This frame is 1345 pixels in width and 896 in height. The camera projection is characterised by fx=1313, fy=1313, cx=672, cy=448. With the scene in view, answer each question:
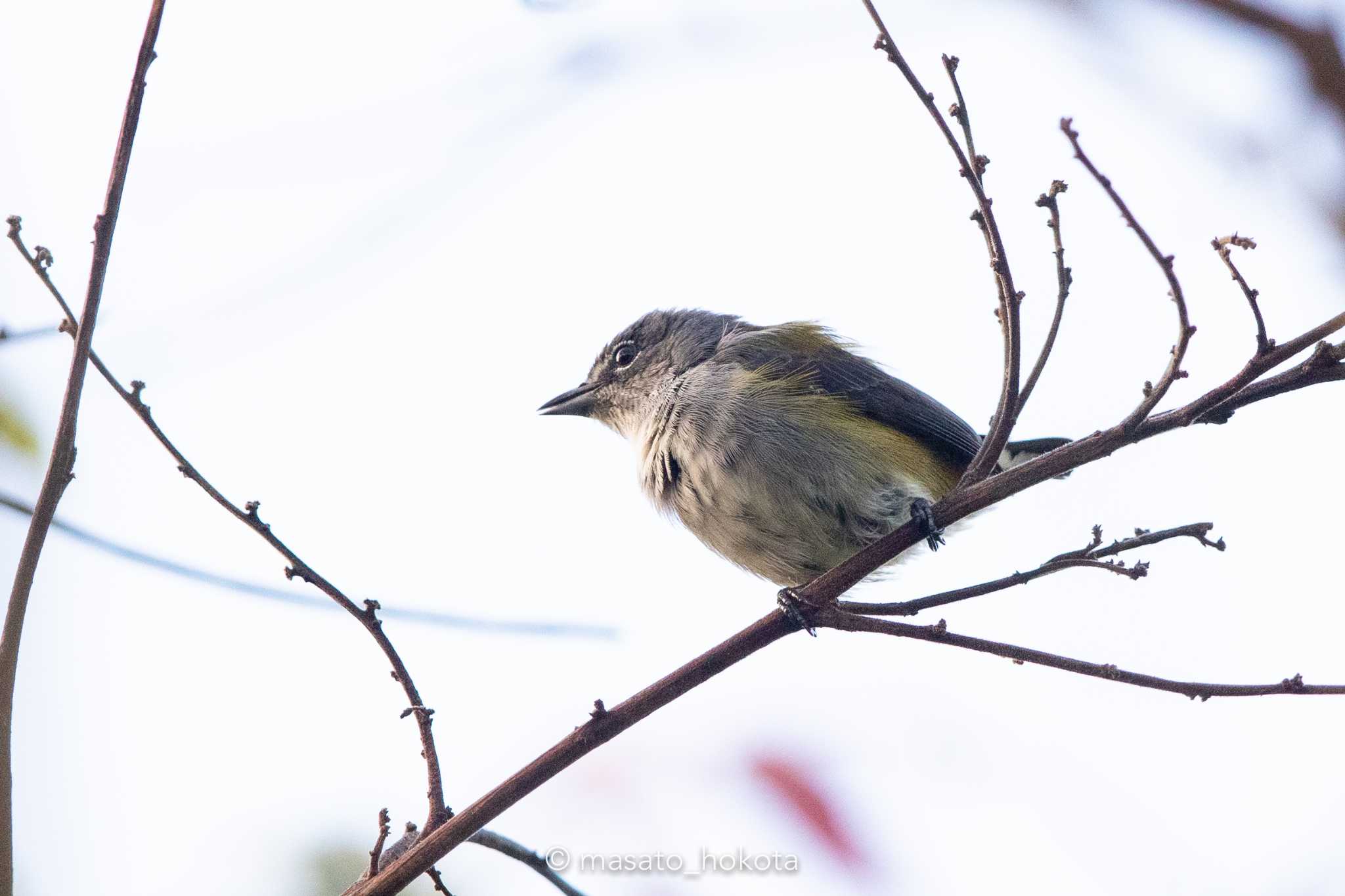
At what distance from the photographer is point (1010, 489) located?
3.08 m

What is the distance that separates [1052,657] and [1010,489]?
40cm

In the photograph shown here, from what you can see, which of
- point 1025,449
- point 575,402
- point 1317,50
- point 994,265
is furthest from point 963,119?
point 575,402

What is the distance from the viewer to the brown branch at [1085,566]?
303cm

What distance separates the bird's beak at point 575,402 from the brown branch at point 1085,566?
3466 mm

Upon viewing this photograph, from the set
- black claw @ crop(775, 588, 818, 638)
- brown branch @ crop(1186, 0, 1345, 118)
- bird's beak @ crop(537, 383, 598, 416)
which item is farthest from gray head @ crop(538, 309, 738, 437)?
brown branch @ crop(1186, 0, 1345, 118)

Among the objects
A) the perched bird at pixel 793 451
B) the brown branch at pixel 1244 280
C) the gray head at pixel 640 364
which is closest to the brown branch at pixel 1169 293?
the brown branch at pixel 1244 280

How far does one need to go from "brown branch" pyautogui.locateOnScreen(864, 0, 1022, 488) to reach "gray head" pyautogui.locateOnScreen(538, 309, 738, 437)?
8.92 ft

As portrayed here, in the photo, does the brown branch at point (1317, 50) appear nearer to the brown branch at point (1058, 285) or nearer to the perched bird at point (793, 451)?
the brown branch at point (1058, 285)

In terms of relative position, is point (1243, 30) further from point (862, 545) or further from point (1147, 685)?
point (862, 545)

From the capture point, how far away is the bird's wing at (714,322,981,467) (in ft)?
17.2

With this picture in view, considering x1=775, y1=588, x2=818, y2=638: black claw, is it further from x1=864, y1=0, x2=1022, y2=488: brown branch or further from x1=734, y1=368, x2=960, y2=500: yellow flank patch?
x1=734, y1=368, x2=960, y2=500: yellow flank patch

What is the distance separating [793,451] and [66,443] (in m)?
2.96

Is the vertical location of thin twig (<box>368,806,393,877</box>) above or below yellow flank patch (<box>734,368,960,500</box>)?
below

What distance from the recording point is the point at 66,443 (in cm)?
228
